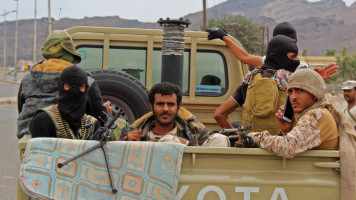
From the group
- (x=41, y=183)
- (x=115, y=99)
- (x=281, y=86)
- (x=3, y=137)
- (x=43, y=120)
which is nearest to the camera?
(x=41, y=183)

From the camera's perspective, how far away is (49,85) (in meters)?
4.12

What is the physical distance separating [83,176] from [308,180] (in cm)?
127

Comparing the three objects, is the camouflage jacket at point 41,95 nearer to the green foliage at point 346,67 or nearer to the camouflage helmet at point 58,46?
the camouflage helmet at point 58,46

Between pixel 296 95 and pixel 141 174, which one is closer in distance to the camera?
pixel 141 174

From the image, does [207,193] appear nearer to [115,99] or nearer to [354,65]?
[115,99]

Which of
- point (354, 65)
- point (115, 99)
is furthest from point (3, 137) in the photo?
point (354, 65)

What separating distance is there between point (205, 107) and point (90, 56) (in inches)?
Answer: 56.5

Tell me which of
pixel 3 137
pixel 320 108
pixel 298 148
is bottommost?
pixel 3 137

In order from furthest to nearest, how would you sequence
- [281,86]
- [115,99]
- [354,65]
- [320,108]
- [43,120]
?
[354,65], [115,99], [281,86], [43,120], [320,108]

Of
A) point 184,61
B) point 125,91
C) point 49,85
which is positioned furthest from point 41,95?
point 184,61

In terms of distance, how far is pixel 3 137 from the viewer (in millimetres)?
12680

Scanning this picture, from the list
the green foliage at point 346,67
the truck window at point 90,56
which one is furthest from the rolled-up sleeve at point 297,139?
the green foliage at point 346,67

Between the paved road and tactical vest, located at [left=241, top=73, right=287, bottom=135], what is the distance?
11.9 feet

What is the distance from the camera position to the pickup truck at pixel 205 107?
3.17 metres
